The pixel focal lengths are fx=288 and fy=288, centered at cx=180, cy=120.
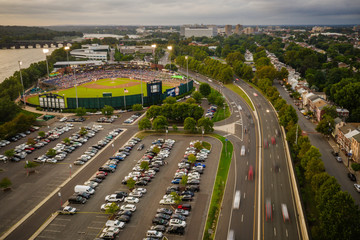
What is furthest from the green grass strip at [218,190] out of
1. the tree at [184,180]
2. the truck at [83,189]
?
the truck at [83,189]

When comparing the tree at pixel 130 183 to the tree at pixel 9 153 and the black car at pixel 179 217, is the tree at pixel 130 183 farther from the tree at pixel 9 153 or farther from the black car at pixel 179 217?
the tree at pixel 9 153

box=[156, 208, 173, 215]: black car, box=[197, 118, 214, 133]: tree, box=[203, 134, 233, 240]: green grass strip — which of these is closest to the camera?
box=[203, 134, 233, 240]: green grass strip

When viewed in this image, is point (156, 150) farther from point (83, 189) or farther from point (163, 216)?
point (163, 216)

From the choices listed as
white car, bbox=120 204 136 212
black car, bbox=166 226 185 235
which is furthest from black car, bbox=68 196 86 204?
black car, bbox=166 226 185 235

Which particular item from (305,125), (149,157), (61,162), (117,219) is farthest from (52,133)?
(305,125)

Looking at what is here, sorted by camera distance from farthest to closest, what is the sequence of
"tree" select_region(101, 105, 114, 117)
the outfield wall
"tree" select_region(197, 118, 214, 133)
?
the outfield wall → "tree" select_region(101, 105, 114, 117) → "tree" select_region(197, 118, 214, 133)

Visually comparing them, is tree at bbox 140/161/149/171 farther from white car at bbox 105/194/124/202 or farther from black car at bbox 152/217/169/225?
black car at bbox 152/217/169/225

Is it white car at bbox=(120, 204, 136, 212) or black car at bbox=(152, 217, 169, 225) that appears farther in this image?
white car at bbox=(120, 204, 136, 212)
